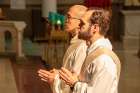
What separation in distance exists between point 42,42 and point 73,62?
11197 millimetres

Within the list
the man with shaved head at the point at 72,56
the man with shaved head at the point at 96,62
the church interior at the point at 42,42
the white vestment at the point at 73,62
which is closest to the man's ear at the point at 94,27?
the man with shaved head at the point at 96,62

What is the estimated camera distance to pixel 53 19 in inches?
441

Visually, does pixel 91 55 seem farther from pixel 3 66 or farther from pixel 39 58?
pixel 39 58

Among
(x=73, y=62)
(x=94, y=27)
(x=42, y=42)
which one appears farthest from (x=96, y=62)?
(x=42, y=42)

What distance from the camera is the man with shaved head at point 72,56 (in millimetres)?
3859

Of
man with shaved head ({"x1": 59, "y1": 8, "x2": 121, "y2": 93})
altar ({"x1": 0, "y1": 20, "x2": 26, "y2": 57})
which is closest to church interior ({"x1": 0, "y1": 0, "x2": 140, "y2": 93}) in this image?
altar ({"x1": 0, "y1": 20, "x2": 26, "y2": 57})

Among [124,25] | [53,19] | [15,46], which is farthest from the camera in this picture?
[124,25]

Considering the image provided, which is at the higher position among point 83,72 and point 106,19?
point 106,19

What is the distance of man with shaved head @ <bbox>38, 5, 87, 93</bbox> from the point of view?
3.86 meters

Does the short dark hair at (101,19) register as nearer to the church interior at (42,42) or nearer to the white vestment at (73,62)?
the white vestment at (73,62)

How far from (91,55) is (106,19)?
9.7 inches

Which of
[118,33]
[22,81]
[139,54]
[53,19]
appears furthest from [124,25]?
[22,81]

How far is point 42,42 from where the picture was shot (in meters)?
15.3

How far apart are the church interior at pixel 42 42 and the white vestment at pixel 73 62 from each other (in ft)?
14.9
